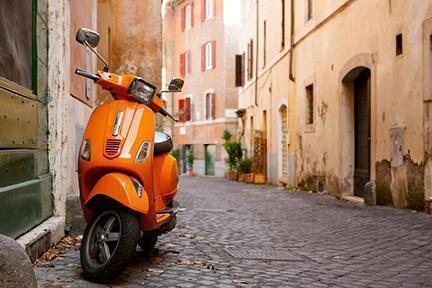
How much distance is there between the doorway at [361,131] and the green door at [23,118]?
715 cm

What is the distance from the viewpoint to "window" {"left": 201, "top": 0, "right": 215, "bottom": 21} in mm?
30859

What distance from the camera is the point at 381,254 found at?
15.9 feet

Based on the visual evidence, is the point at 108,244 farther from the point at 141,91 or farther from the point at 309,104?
the point at 309,104

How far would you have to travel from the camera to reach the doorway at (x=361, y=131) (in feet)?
35.0

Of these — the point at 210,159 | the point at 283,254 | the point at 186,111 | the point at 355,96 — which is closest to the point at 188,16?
the point at 186,111

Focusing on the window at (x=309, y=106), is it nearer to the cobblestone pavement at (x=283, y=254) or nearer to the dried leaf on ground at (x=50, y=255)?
the cobblestone pavement at (x=283, y=254)

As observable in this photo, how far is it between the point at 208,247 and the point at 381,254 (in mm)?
1483

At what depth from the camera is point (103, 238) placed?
11.8ft

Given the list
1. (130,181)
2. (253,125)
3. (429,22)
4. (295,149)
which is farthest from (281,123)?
(130,181)

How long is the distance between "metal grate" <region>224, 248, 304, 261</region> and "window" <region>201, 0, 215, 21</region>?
26.8 metres

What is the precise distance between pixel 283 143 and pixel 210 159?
14600mm

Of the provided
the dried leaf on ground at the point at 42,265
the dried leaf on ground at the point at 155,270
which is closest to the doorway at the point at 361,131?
the dried leaf on ground at the point at 155,270

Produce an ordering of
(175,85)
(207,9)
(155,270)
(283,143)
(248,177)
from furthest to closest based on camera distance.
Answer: (207,9) < (248,177) < (283,143) < (175,85) < (155,270)

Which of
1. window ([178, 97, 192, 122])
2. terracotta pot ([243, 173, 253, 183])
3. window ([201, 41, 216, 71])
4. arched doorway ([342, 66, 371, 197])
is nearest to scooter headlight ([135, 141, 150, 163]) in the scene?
arched doorway ([342, 66, 371, 197])
